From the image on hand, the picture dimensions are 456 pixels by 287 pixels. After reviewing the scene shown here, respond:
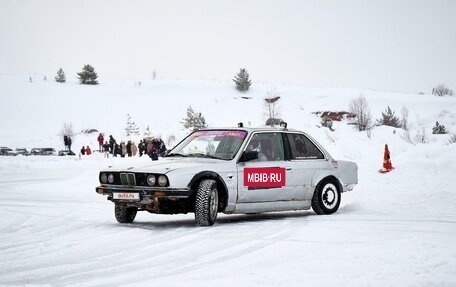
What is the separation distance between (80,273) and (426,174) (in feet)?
39.5

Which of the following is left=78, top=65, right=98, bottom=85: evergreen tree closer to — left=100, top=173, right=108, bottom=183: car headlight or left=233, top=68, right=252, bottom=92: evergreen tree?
left=233, top=68, right=252, bottom=92: evergreen tree

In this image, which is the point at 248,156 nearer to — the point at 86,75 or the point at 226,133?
the point at 226,133

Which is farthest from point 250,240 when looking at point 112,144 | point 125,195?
point 112,144

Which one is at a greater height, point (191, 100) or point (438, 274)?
point (191, 100)

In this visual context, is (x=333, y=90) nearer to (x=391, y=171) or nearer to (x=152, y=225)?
(x=391, y=171)

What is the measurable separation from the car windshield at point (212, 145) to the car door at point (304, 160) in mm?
1069

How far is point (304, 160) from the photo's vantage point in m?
10.9

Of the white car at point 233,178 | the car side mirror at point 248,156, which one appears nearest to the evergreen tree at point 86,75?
the white car at point 233,178

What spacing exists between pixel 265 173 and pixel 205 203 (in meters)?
1.55

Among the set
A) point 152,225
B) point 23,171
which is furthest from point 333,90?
point 152,225

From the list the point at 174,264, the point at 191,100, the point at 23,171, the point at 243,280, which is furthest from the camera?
the point at 191,100

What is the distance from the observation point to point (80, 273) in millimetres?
5766

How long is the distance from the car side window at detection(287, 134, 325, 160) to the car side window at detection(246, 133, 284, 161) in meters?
0.27

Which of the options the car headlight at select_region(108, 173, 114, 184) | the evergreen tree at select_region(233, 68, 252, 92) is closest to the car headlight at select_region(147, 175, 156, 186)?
the car headlight at select_region(108, 173, 114, 184)
